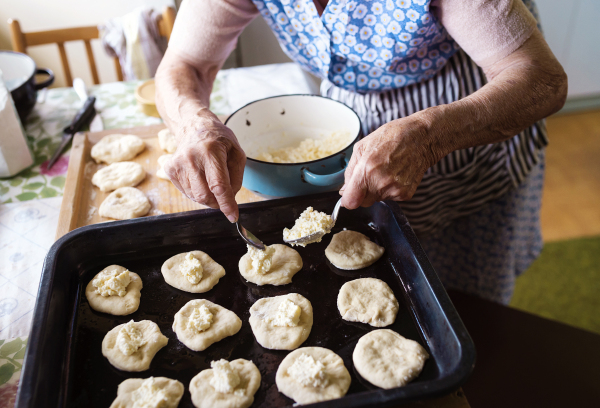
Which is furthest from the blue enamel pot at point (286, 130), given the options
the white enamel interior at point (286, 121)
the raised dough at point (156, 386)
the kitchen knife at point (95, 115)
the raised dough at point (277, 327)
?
the kitchen knife at point (95, 115)

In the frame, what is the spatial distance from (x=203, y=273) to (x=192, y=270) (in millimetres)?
49

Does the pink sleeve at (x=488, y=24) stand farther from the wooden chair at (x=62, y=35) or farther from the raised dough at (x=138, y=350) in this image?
the wooden chair at (x=62, y=35)

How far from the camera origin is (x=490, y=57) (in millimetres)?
1214

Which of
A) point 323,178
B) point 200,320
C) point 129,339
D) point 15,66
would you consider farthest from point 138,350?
point 15,66

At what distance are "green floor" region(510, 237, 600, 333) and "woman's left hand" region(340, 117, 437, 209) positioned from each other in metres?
1.82

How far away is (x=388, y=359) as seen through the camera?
3.07 feet

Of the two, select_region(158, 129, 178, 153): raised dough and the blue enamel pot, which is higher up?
the blue enamel pot

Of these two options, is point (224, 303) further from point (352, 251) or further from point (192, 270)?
point (352, 251)

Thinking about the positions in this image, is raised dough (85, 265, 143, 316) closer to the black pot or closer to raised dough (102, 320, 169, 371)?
raised dough (102, 320, 169, 371)

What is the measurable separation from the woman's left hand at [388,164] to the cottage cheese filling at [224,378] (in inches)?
17.7

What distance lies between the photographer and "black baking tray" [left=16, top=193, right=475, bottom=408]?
880 millimetres

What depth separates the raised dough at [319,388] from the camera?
89cm

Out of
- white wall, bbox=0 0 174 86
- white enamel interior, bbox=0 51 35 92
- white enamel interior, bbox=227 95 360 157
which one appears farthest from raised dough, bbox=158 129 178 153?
white wall, bbox=0 0 174 86

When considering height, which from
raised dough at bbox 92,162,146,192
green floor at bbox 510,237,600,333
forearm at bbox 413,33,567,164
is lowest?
green floor at bbox 510,237,600,333
